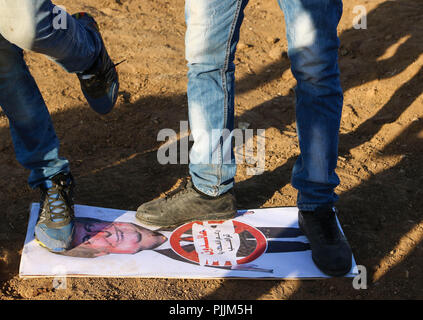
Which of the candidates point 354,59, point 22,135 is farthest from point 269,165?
point 354,59

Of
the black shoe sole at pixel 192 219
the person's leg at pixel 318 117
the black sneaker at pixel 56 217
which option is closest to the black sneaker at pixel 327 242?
the person's leg at pixel 318 117

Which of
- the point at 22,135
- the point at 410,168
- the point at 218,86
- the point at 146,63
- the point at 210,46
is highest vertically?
the point at 210,46

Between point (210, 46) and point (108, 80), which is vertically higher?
point (210, 46)

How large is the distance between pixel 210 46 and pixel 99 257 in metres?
1.04

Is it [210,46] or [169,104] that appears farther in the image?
[169,104]

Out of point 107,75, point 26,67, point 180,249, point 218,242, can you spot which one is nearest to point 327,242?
point 218,242

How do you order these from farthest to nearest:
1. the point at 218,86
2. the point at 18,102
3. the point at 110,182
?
1. the point at 110,182
2. the point at 218,86
3. the point at 18,102

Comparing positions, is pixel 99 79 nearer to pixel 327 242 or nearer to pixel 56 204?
pixel 56 204

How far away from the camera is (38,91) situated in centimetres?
204

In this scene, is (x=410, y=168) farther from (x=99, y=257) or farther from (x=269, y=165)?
(x=99, y=257)

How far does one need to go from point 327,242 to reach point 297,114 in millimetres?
572

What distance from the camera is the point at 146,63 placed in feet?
12.4
